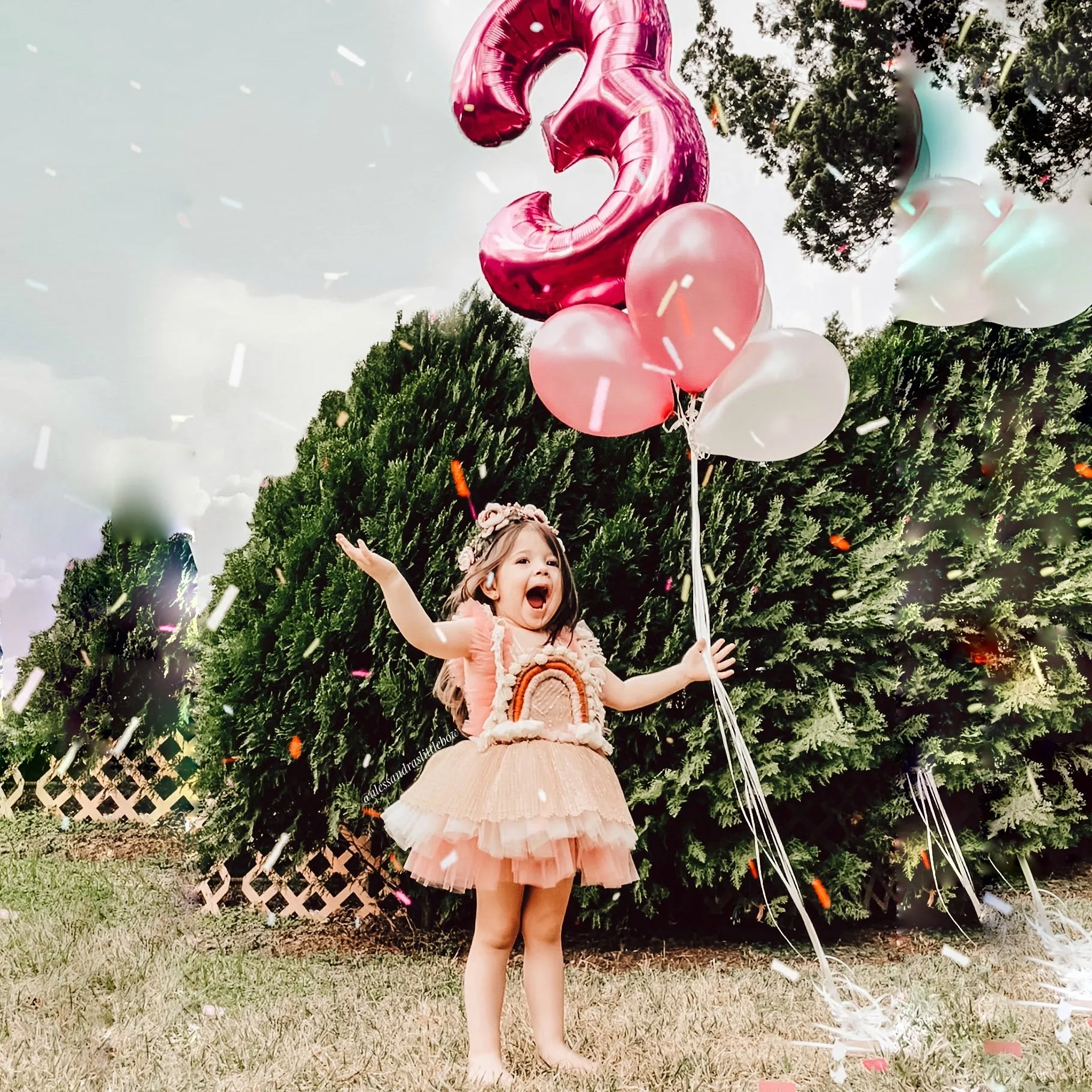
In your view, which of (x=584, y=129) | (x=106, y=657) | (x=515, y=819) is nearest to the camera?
(x=515, y=819)

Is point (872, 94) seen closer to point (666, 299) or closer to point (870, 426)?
point (870, 426)

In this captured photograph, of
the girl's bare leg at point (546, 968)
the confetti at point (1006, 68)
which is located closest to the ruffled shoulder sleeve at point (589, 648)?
the girl's bare leg at point (546, 968)

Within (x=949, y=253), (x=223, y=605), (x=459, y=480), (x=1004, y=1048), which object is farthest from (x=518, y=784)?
(x=223, y=605)

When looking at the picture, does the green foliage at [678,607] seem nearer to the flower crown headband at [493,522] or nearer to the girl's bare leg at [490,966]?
the flower crown headband at [493,522]

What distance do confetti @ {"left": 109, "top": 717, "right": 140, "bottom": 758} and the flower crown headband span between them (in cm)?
415

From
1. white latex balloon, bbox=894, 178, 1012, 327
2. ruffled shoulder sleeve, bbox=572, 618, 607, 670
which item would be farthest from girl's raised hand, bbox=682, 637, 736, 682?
white latex balloon, bbox=894, 178, 1012, 327

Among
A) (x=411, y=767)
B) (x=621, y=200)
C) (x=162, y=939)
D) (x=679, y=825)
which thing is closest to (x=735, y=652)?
(x=679, y=825)

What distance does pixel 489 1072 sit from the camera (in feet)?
7.52

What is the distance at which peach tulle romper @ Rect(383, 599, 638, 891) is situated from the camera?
228 centimetres

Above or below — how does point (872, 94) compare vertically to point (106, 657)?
above

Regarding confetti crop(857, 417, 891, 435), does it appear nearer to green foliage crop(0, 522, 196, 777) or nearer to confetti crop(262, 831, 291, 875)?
confetti crop(262, 831, 291, 875)

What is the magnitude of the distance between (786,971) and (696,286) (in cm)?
289

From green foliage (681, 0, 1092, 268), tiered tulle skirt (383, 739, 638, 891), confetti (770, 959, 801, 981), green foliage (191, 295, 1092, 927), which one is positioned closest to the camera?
tiered tulle skirt (383, 739, 638, 891)

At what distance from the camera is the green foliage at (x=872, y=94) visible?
7.02 m
